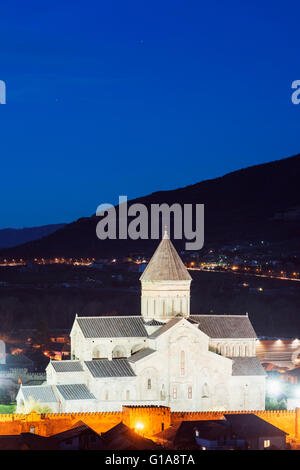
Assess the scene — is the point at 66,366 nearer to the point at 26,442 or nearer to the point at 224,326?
the point at 224,326

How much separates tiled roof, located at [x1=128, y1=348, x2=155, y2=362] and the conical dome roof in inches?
148

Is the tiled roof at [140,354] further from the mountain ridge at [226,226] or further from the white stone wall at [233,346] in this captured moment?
the mountain ridge at [226,226]

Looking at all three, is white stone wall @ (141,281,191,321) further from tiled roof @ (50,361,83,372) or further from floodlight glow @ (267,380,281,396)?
floodlight glow @ (267,380,281,396)

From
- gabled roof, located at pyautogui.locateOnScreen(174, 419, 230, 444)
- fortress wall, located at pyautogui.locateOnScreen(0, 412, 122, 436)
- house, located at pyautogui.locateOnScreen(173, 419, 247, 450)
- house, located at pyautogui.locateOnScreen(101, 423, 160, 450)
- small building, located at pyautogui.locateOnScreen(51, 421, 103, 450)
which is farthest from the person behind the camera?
fortress wall, located at pyautogui.locateOnScreen(0, 412, 122, 436)

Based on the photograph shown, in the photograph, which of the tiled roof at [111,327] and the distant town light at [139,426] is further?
the tiled roof at [111,327]

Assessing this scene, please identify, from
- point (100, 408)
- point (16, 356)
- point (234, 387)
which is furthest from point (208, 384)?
point (16, 356)

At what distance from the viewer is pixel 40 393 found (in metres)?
46.5

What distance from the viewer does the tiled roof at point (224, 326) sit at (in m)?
50.8

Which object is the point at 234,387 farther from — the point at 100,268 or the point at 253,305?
the point at 100,268

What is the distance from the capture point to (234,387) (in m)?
48.9

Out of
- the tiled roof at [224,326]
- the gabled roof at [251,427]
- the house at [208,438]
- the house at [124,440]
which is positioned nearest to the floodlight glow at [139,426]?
the house at [124,440]

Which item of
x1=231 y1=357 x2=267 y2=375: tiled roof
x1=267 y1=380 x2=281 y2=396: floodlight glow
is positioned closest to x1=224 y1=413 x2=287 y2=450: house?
x1=231 y1=357 x2=267 y2=375: tiled roof

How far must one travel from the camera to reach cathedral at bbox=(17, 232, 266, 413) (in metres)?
46.7

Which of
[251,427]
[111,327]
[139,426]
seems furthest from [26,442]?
[111,327]
